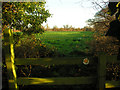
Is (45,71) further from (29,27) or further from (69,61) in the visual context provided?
(69,61)

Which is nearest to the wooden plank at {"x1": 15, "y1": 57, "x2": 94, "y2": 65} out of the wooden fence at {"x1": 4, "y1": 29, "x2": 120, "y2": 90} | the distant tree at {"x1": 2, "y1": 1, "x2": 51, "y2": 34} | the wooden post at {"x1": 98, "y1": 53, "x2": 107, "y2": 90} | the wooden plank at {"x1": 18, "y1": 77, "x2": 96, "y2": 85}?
the wooden fence at {"x1": 4, "y1": 29, "x2": 120, "y2": 90}

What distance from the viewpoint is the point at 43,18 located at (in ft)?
17.1

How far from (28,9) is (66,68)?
3292mm

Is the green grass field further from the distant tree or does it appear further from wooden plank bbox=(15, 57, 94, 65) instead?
wooden plank bbox=(15, 57, 94, 65)

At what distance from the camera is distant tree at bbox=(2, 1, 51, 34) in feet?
14.4

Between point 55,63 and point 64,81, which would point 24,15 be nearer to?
point 55,63

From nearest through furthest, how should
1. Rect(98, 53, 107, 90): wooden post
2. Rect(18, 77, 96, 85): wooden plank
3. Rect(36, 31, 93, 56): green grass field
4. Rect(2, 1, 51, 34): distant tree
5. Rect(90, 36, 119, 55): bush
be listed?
Rect(98, 53, 107, 90): wooden post
Rect(18, 77, 96, 85): wooden plank
Rect(2, 1, 51, 34): distant tree
Rect(90, 36, 119, 55): bush
Rect(36, 31, 93, 56): green grass field

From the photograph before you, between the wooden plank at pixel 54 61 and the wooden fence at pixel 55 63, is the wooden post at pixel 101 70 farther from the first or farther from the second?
the wooden plank at pixel 54 61

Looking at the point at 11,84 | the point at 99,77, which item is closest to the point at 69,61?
the point at 99,77

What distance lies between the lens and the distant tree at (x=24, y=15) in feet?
14.4

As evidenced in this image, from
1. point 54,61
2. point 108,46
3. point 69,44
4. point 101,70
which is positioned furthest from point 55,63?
point 69,44

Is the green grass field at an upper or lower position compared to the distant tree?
lower

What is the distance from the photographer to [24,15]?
467 cm

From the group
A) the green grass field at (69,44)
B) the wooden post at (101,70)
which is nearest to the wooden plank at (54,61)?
the wooden post at (101,70)
